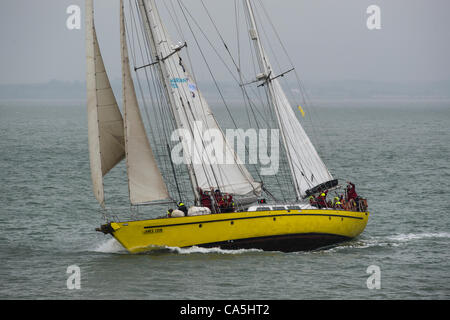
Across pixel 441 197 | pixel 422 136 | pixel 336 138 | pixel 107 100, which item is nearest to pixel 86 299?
pixel 107 100

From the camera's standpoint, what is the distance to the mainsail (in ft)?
129

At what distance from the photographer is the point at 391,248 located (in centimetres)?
3894

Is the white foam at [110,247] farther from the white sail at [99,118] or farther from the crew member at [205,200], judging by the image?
the crew member at [205,200]

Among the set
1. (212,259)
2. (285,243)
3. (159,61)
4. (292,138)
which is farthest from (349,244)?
(159,61)

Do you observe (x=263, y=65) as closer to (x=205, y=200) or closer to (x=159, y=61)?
(x=159, y=61)

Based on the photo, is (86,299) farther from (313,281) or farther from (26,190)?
(26,190)

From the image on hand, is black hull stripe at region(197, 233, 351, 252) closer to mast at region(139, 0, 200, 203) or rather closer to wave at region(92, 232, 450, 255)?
wave at region(92, 232, 450, 255)

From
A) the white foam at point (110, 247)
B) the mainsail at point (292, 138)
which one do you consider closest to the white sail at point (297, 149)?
the mainsail at point (292, 138)

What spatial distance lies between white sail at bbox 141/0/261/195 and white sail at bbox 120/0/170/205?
2.46 meters

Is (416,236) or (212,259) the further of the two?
(416,236)

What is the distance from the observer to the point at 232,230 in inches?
1380

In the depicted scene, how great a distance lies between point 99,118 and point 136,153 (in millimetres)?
2354

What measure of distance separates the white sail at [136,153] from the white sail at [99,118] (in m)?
0.69

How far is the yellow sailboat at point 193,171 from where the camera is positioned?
113ft
